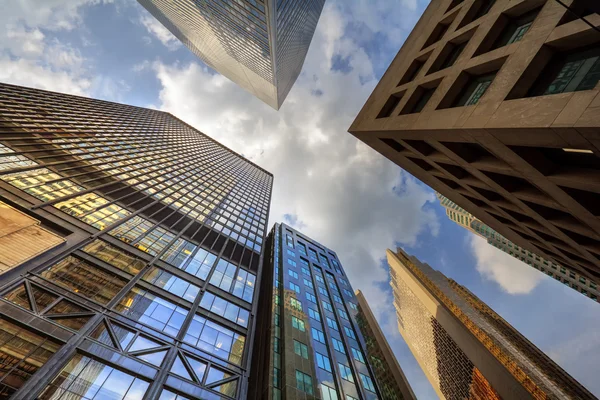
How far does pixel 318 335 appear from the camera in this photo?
1372 inches

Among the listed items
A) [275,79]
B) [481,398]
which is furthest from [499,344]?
[275,79]

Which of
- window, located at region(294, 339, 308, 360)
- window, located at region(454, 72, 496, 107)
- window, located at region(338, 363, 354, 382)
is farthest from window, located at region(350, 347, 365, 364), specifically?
window, located at region(454, 72, 496, 107)

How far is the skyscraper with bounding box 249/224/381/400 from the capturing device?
87.1ft

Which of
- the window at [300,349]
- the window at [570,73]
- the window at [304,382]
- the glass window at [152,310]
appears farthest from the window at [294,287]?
the window at [570,73]

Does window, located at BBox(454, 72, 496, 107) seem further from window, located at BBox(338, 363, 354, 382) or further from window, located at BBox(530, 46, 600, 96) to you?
window, located at BBox(338, 363, 354, 382)

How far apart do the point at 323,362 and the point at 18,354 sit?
25.4 m

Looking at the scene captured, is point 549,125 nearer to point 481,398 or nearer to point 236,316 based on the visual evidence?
point 236,316

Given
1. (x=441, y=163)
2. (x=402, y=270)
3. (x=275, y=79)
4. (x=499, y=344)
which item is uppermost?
(x=275, y=79)

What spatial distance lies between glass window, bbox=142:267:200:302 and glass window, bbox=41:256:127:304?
255cm

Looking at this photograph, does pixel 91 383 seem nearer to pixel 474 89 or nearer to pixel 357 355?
pixel 474 89

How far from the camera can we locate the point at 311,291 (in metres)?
46.1

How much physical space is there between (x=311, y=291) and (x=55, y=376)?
35066 mm

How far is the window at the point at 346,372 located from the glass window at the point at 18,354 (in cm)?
2562

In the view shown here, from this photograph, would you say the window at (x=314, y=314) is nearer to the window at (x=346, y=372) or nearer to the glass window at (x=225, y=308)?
the window at (x=346, y=372)
